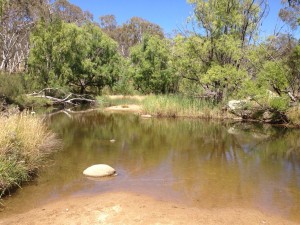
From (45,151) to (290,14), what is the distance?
19562 millimetres

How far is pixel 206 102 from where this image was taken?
850 inches

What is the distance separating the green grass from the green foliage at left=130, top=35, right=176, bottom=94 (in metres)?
22.0

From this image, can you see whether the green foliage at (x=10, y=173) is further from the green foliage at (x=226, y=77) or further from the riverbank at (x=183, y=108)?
the green foliage at (x=226, y=77)

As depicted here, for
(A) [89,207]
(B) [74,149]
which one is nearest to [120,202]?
(A) [89,207]

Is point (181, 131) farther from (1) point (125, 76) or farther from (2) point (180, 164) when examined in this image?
(1) point (125, 76)

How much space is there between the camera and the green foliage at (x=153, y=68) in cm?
3003

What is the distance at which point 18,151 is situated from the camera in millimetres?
7055

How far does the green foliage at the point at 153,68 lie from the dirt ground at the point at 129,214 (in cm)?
2370

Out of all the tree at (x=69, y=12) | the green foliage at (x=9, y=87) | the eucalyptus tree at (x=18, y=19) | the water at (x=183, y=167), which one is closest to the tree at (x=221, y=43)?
the water at (x=183, y=167)

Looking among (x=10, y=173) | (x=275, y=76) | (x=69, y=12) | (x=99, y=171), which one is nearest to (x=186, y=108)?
(x=275, y=76)

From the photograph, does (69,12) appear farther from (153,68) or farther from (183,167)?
(183,167)

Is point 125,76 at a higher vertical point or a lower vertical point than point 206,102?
higher

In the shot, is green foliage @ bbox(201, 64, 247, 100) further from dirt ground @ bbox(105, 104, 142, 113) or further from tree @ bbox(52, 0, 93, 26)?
tree @ bbox(52, 0, 93, 26)

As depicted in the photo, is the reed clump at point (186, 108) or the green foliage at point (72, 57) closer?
the reed clump at point (186, 108)
